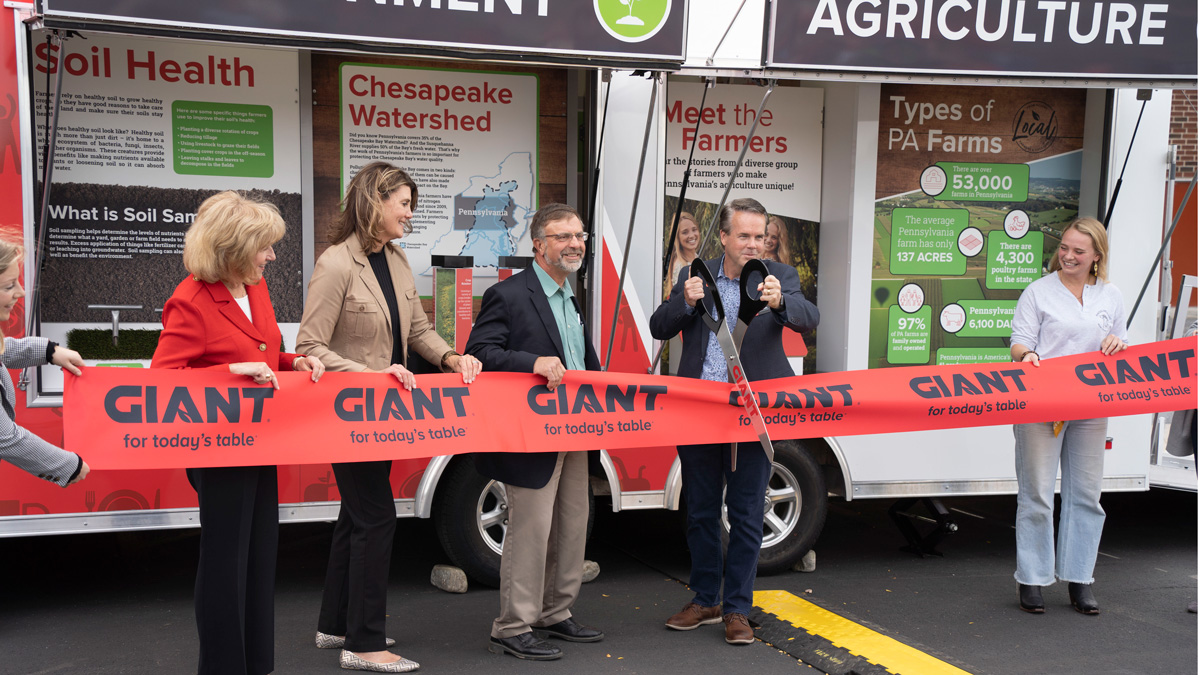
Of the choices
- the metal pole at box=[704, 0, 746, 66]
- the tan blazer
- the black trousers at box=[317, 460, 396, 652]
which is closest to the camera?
the tan blazer

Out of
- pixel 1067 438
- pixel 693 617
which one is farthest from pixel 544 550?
pixel 1067 438

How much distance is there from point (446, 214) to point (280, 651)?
2.30m

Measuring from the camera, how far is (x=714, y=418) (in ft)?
14.6

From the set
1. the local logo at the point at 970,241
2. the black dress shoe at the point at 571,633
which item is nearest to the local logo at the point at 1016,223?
the local logo at the point at 970,241

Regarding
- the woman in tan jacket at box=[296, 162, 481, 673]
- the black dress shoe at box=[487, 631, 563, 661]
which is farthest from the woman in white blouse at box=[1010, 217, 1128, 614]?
the woman in tan jacket at box=[296, 162, 481, 673]

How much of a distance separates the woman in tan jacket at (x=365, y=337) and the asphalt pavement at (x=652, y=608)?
0.32 meters

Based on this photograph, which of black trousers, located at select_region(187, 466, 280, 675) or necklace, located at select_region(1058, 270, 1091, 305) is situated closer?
black trousers, located at select_region(187, 466, 280, 675)

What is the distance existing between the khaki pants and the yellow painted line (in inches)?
45.0

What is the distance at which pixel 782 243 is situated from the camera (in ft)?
19.1

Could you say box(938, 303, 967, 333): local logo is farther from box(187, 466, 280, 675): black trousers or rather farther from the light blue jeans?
box(187, 466, 280, 675): black trousers

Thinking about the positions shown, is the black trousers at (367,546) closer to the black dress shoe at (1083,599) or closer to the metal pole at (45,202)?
the metal pole at (45,202)

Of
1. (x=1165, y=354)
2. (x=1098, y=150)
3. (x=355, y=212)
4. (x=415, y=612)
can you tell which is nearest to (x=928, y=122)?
(x=1098, y=150)

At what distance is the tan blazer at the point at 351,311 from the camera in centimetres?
392

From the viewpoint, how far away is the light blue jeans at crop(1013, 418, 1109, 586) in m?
4.92
